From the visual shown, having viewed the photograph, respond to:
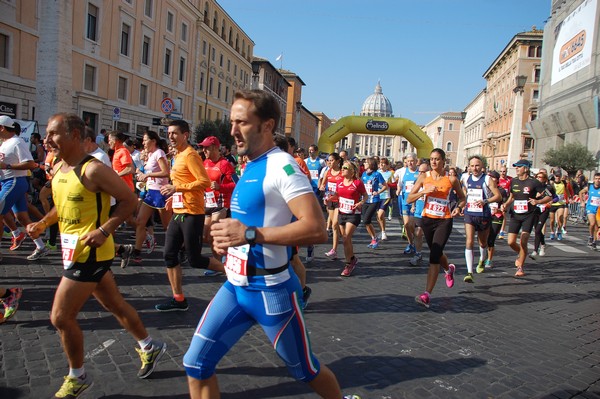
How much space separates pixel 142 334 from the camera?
3.58 meters

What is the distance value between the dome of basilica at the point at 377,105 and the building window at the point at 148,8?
16327 cm

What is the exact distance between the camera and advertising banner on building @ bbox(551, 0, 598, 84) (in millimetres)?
31656

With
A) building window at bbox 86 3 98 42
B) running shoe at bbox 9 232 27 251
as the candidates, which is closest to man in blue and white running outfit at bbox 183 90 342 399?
running shoe at bbox 9 232 27 251

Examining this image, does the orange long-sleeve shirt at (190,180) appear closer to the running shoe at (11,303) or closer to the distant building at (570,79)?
the running shoe at (11,303)

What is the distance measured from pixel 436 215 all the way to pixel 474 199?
7.02 ft

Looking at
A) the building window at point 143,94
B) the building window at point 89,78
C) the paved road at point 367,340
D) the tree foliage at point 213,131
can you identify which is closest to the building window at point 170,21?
the building window at point 143,94

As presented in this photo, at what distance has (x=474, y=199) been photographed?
8.13m

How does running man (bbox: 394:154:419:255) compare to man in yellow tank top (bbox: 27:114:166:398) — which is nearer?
man in yellow tank top (bbox: 27:114:166:398)

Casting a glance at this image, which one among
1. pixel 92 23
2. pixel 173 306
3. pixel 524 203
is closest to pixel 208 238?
pixel 173 306

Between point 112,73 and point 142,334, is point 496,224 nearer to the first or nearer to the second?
point 142,334

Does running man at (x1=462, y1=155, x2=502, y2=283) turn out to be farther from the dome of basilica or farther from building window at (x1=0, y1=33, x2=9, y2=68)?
the dome of basilica

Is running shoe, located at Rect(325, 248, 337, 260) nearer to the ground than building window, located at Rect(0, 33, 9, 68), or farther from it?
nearer to the ground

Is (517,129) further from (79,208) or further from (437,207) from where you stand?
(79,208)

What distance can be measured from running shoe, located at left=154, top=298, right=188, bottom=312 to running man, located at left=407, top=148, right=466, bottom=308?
2974 mm
